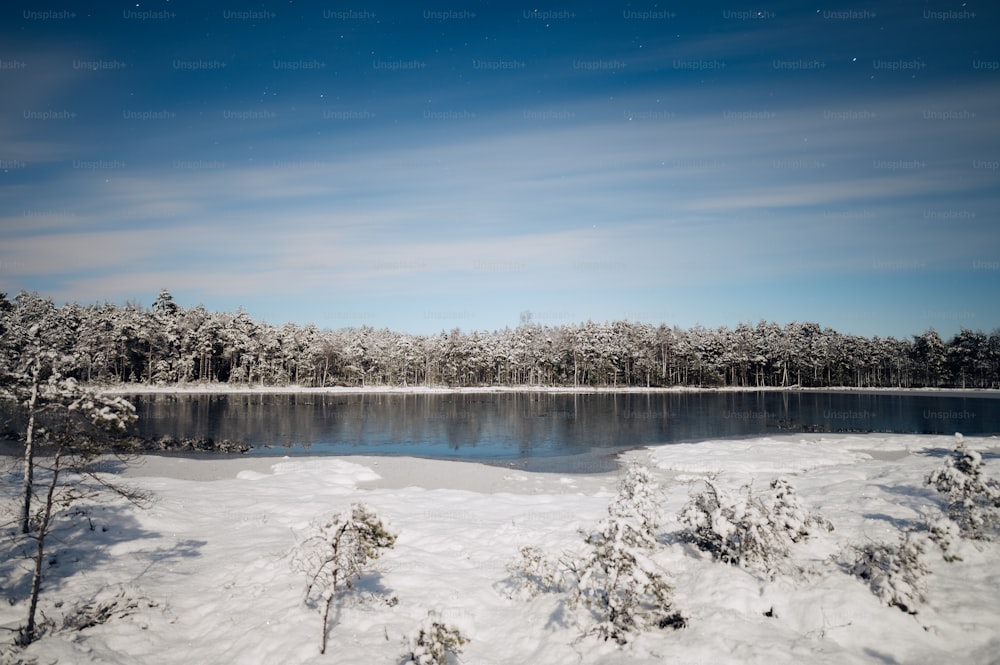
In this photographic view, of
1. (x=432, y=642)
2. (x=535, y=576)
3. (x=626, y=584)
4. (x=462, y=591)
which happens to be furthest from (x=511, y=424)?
(x=432, y=642)

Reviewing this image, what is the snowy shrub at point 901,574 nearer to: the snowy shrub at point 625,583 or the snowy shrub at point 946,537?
the snowy shrub at point 946,537

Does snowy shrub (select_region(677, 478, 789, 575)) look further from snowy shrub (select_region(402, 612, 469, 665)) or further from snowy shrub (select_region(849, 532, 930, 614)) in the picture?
snowy shrub (select_region(402, 612, 469, 665))

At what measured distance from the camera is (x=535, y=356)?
121m

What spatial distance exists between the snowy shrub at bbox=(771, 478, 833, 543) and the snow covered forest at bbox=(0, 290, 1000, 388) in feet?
341

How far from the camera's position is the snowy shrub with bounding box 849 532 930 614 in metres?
9.15

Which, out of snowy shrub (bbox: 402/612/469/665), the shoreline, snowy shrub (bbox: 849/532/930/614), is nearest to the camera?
snowy shrub (bbox: 402/612/469/665)

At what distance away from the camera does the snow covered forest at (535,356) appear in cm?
9794

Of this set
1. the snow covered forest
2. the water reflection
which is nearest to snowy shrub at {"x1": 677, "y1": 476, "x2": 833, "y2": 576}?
the water reflection

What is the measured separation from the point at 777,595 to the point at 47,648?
516 inches

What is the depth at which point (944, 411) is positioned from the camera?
2532 inches

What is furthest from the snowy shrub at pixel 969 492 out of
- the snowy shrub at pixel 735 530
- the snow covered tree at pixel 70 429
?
the snow covered tree at pixel 70 429

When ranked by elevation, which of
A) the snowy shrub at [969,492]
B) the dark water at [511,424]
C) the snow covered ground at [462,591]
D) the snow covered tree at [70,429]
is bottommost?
the dark water at [511,424]

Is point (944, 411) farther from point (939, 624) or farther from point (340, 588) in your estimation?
point (340, 588)

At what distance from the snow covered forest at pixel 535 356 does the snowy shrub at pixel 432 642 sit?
339 feet
